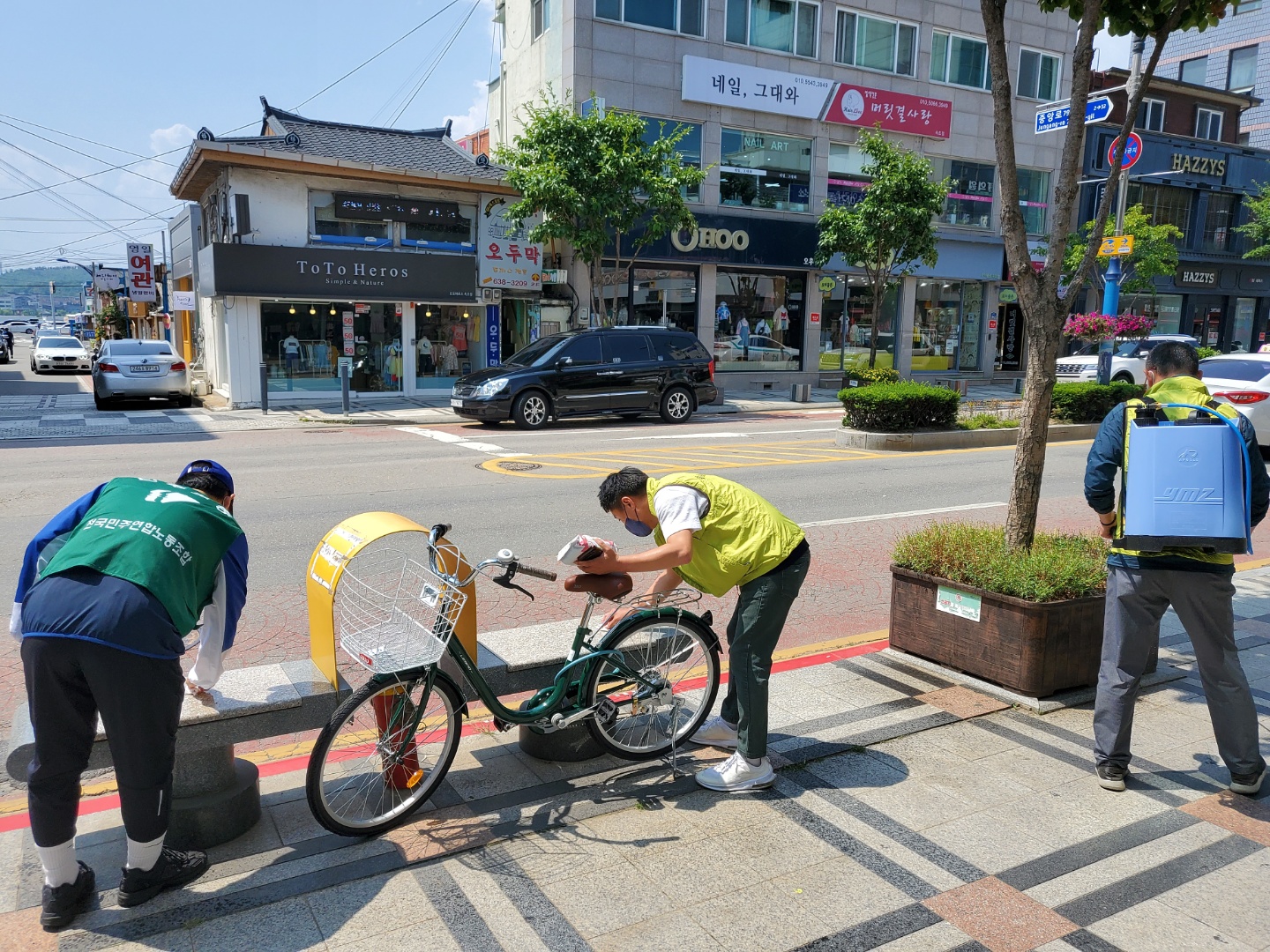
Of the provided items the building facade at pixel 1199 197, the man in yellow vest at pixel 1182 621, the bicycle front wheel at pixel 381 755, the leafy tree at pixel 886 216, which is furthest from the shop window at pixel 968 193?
the bicycle front wheel at pixel 381 755

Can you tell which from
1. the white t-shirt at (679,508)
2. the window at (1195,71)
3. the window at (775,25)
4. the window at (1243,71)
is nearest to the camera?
the white t-shirt at (679,508)

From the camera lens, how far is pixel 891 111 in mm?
29219

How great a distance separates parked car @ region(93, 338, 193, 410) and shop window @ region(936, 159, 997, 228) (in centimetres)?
2328

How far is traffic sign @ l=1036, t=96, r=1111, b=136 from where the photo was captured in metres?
7.11

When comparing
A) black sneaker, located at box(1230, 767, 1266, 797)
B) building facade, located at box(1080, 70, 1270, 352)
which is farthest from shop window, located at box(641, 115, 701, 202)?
black sneaker, located at box(1230, 767, 1266, 797)

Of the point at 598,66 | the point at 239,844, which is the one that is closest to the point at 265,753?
the point at 239,844

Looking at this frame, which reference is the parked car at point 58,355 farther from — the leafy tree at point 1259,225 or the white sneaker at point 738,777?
the leafy tree at point 1259,225

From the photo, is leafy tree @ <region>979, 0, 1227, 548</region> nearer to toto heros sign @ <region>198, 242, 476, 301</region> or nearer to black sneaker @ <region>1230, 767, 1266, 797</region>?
black sneaker @ <region>1230, 767, 1266, 797</region>

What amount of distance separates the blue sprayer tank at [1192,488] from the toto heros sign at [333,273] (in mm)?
20616

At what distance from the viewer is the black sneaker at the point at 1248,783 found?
4.21 m

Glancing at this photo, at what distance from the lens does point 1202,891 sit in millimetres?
3516

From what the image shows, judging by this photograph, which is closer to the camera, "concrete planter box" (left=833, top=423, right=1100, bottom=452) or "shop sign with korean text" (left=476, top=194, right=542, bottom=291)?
"concrete planter box" (left=833, top=423, right=1100, bottom=452)

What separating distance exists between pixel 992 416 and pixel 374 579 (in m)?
13.7

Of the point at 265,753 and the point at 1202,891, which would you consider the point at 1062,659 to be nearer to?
the point at 1202,891
